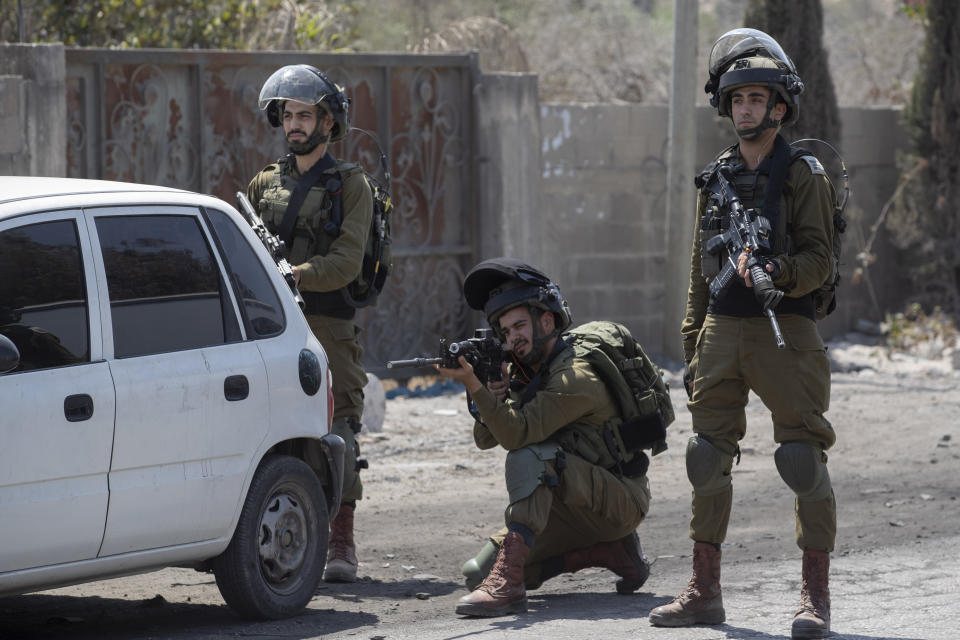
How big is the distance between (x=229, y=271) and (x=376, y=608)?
58.1 inches

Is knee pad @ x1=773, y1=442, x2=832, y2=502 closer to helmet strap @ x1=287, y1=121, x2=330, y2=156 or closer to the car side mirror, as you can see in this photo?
helmet strap @ x1=287, y1=121, x2=330, y2=156

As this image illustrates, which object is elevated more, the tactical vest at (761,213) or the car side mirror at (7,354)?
the tactical vest at (761,213)

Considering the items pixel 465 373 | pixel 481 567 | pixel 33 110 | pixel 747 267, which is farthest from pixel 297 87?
pixel 33 110

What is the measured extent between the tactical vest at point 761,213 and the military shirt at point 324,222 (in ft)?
5.29

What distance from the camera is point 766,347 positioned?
519cm

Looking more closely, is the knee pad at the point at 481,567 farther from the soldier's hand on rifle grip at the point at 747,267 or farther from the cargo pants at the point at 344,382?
the soldier's hand on rifle grip at the point at 747,267

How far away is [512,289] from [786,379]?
1.13 m

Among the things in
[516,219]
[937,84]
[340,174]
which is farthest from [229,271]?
[937,84]

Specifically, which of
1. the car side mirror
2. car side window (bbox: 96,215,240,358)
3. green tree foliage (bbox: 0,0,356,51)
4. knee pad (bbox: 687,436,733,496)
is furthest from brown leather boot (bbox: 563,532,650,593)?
green tree foliage (bbox: 0,0,356,51)

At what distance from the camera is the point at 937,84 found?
13.7m

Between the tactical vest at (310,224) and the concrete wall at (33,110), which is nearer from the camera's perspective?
the tactical vest at (310,224)

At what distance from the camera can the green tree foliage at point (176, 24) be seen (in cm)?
1188

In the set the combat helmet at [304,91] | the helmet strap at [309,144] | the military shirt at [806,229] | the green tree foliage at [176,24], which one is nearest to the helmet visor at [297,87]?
the combat helmet at [304,91]

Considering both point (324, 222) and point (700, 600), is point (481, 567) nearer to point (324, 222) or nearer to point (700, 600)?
point (700, 600)
